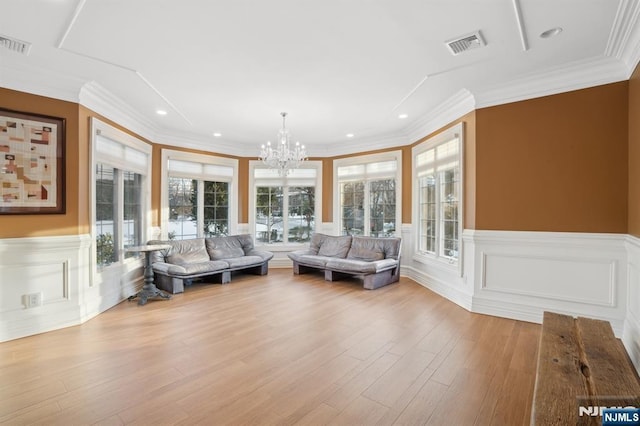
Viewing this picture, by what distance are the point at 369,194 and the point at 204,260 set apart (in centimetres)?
374

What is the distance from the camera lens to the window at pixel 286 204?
7.39 meters

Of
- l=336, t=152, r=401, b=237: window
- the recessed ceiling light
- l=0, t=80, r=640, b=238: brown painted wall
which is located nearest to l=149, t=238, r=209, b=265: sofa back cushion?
l=0, t=80, r=640, b=238: brown painted wall

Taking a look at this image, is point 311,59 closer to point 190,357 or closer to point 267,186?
point 190,357

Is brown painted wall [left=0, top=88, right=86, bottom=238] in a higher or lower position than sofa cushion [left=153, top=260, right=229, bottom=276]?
higher

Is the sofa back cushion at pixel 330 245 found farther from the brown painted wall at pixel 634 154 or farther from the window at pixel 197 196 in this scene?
the brown painted wall at pixel 634 154

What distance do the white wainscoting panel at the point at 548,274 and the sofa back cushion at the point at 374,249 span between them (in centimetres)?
176

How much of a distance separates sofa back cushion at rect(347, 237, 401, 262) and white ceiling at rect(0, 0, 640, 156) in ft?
8.05

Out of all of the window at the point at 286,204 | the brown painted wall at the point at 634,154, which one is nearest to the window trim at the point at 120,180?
the window at the point at 286,204

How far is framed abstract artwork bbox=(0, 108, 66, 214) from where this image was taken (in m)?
3.30

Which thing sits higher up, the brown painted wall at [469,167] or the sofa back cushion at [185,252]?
the brown painted wall at [469,167]

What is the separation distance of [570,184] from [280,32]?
3.61 meters

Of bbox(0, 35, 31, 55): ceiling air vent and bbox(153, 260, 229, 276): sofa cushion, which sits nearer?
bbox(0, 35, 31, 55): ceiling air vent

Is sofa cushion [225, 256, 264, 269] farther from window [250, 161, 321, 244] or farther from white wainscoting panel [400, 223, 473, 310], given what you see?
white wainscoting panel [400, 223, 473, 310]

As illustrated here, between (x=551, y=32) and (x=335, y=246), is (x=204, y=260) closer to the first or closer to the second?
(x=335, y=246)
